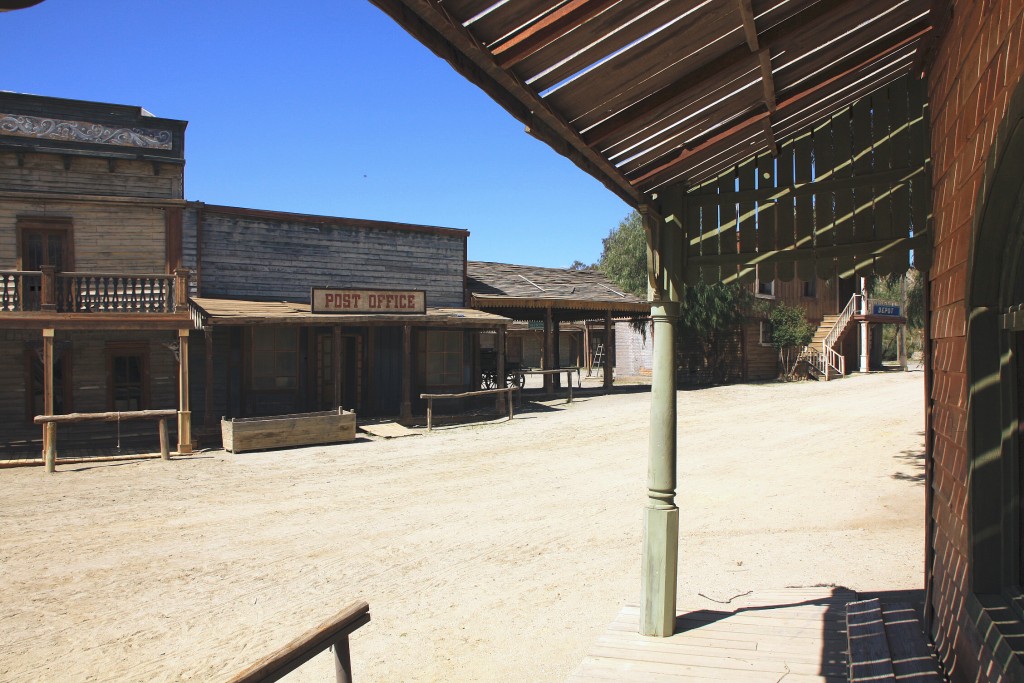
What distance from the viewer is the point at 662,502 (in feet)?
16.0

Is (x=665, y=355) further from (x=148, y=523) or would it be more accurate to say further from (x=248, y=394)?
(x=248, y=394)

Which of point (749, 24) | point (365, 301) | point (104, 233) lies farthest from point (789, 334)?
point (749, 24)

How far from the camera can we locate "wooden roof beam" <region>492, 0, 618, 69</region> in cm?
269

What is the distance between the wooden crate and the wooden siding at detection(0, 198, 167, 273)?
4382 mm

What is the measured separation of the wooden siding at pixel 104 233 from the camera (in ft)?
51.8

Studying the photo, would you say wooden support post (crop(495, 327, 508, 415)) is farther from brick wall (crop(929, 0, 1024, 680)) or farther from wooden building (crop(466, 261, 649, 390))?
brick wall (crop(929, 0, 1024, 680))

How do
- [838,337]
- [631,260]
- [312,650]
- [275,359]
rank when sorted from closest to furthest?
1. [312,650]
2. [275,359]
3. [838,337]
4. [631,260]

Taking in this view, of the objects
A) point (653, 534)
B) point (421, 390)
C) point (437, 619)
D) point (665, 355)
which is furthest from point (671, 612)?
point (421, 390)

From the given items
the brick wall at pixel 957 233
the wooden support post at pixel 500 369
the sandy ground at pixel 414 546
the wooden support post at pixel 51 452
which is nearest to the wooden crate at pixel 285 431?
the sandy ground at pixel 414 546

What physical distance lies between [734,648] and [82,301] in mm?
14359

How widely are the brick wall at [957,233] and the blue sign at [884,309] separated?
96.6 feet

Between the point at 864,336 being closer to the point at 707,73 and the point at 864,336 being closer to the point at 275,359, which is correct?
the point at 275,359

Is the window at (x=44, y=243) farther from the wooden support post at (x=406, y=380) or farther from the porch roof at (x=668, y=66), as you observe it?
the porch roof at (x=668, y=66)

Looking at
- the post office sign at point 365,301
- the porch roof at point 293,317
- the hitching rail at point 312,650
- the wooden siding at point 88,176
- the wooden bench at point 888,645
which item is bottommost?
the wooden bench at point 888,645
